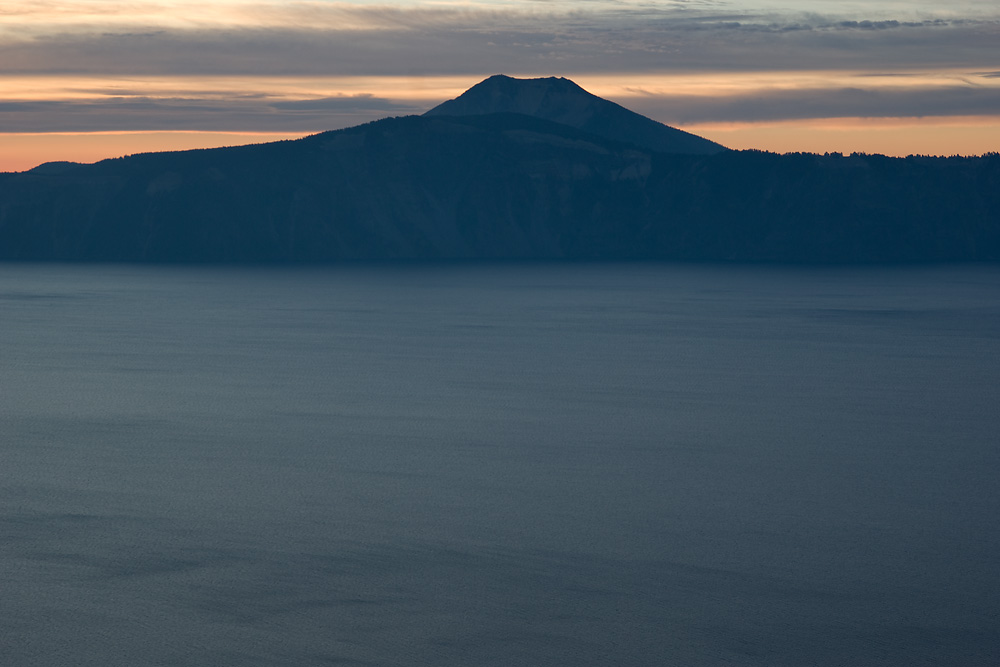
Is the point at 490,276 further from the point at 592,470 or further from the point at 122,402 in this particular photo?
the point at 592,470

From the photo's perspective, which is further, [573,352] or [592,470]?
[573,352]

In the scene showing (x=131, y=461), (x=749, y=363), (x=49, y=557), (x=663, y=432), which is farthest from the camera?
(x=749, y=363)

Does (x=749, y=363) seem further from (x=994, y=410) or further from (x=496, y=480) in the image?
(x=496, y=480)

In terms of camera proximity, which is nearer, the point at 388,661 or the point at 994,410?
→ the point at 388,661

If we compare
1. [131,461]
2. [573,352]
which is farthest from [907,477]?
[573,352]

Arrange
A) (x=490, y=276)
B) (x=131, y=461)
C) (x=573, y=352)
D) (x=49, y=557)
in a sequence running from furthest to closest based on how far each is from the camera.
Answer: (x=490, y=276) → (x=573, y=352) → (x=131, y=461) → (x=49, y=557)

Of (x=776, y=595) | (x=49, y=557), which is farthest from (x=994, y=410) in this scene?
(x=49, y=557)
